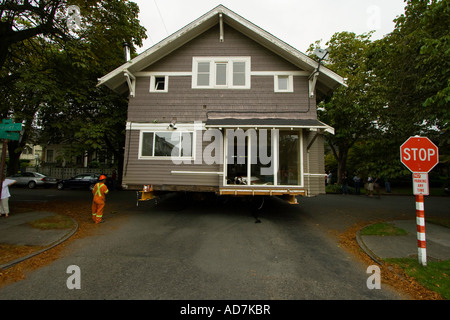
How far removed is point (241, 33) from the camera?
1112cm

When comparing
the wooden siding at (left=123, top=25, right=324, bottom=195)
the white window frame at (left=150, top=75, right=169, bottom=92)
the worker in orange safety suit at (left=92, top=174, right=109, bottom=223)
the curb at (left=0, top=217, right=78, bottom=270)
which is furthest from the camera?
the white window frame at (left=150, top=75, right=169, bottom=92)

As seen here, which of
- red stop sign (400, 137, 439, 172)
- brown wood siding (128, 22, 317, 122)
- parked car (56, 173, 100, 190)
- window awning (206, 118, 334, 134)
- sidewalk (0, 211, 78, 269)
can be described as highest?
brown wood siding (128, 22, 317, 122)

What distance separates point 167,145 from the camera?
33.9 ft

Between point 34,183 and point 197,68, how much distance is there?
23.7 m

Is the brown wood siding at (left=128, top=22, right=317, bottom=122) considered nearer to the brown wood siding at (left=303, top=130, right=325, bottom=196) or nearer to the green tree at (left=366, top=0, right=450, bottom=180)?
the brown wood siding at (left=303, top=130, right=325, bottom=196)

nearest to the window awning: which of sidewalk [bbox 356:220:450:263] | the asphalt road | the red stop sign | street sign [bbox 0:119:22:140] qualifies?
the red stop sign

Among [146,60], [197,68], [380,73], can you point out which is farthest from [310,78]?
[146,60]

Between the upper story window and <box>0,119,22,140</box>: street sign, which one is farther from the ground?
the upper story window

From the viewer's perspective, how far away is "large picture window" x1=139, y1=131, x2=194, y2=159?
404 inches

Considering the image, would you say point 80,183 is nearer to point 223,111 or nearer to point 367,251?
point 223,111

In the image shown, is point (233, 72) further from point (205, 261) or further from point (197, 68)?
point (205, 261)

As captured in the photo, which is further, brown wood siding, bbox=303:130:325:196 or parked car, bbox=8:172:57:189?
parked car, bbox=8:172:57:189

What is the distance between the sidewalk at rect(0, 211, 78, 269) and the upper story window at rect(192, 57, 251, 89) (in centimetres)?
785

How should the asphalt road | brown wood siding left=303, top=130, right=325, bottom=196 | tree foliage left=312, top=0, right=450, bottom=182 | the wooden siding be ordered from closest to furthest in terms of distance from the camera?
the asphalt road
tree foliage left=312, top=0, right=450, bottom=182
brown wood siding left=303, top=130, right=325, bottom=196
the wooden siding
